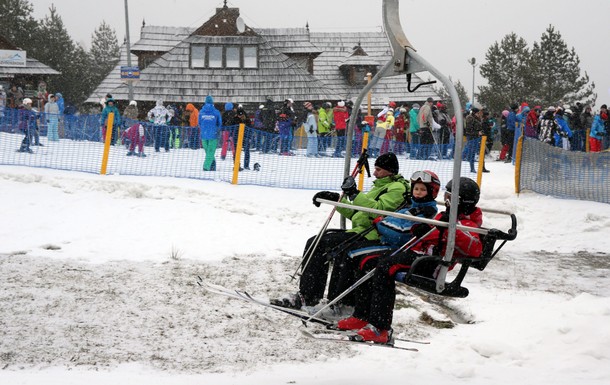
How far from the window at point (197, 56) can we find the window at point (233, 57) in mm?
1254

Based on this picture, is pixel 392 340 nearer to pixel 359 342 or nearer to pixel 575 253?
pixel 359 342

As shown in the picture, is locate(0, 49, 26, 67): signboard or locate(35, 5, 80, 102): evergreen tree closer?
locate(0, 49, 26, 67): signboard

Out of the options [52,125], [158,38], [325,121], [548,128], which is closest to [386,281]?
[52,125]

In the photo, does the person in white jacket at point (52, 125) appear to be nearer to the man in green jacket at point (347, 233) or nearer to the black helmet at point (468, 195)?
the man in green jacket at point (347, 233)

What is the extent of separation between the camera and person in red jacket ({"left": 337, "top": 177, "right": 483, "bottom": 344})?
576 cm

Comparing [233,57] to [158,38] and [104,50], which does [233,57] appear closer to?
[158,38]

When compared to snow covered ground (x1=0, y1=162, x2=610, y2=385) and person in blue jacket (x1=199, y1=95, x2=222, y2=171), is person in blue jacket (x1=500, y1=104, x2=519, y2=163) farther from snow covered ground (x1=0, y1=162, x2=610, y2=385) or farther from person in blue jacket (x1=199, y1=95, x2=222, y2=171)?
person in blue jacket (x1=199, y1=95, x2=222, y2=171)

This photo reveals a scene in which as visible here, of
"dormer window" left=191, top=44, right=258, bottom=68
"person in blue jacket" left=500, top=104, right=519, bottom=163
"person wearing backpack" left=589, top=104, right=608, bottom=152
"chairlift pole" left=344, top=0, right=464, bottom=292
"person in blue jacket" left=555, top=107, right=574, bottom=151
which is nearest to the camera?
"chairlift pole" left=344, top=0, right=464, bottom=292

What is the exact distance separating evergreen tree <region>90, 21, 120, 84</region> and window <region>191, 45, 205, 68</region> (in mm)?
50305

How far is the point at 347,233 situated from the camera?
649 cm

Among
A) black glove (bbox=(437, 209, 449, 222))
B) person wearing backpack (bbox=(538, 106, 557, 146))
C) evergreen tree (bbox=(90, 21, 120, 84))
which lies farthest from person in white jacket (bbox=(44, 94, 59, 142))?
evergreen tree (bbox=(90, 21, 120, 84))

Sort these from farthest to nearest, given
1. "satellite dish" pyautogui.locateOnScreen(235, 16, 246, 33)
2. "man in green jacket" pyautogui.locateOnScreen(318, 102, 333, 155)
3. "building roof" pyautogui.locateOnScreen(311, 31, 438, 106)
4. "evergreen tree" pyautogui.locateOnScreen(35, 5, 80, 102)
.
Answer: "evergreen tree" pyautogui.locateOnScreen(35, 5, 80, 102) < "building roof" pyautogui.locateOnScreen(311, 31, 438, 106) < "satellite dish" pyautogui.locateOnScreen(235, 16, 246, 33) < "man in green jacket" pyautogui.locateOnScreen(318, 102, 333, 155)

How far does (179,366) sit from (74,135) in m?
12.2

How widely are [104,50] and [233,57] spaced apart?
54.3 m
